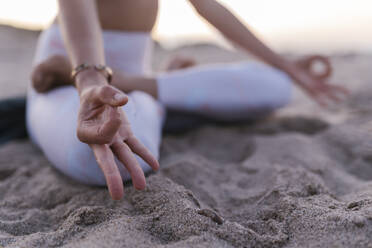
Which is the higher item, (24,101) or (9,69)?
(24,101)

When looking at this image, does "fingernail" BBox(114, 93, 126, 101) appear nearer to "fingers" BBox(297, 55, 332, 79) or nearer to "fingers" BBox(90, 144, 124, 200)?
"fingers" BBox(90, 144, 124, 200)

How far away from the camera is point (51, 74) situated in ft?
3.64

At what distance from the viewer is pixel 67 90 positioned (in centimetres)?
108

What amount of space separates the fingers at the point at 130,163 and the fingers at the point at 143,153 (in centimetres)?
3

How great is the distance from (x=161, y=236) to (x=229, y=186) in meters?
0.33

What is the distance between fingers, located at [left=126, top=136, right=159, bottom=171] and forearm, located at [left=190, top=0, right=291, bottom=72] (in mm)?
541

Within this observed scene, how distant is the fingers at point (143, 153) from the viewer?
734 millimetres

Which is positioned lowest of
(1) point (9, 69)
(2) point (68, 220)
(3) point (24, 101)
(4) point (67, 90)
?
(1) point (9, 69)

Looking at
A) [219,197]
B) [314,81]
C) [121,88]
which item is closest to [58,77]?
[121,88]

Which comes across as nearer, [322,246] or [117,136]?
[322,246]

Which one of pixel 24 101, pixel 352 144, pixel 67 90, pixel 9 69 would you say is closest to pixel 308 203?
pixel 352 144

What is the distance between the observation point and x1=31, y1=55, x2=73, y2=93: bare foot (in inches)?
42.3

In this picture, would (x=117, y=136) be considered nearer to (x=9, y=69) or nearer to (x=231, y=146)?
(x=231, y=146)

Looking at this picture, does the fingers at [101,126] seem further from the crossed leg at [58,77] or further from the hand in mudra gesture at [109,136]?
the crossed leg at [58,77]
